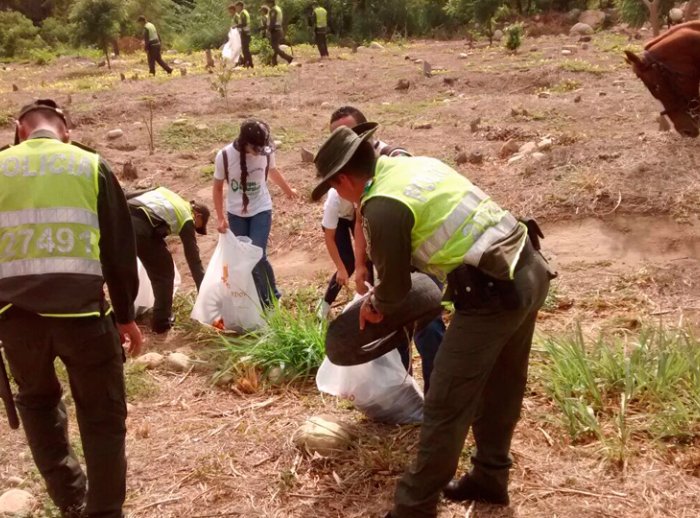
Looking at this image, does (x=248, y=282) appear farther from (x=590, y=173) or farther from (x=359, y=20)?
(x=359, y=20)

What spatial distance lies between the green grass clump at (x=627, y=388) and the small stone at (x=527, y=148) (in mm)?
4540

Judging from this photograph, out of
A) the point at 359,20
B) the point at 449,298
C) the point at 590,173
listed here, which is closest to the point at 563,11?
the point at 359,20

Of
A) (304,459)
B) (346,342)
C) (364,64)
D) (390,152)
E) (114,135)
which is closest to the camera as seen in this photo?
(346,342)

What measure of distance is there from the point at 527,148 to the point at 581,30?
15.7 meters

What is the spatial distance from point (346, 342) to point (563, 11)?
1029 inches

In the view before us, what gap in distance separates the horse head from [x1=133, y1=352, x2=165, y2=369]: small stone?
4152 millimetres

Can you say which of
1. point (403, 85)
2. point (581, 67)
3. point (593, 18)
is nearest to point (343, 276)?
point (403, 85)

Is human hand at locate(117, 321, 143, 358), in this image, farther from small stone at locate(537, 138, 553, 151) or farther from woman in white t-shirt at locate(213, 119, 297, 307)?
small stone at locate(537, 138, 553, 151)

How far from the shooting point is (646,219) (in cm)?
583

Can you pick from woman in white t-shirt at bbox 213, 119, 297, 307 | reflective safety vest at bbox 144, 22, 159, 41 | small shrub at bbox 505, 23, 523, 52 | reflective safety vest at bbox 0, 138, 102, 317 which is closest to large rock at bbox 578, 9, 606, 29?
small shrub at bbox 505, 23, 523, 52

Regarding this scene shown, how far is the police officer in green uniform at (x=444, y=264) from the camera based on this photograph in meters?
2.53

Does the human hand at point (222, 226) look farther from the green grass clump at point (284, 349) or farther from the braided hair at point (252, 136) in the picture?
the green grass clump at point (284, 349)

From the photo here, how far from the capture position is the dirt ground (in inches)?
122

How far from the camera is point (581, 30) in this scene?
22.2 metres
